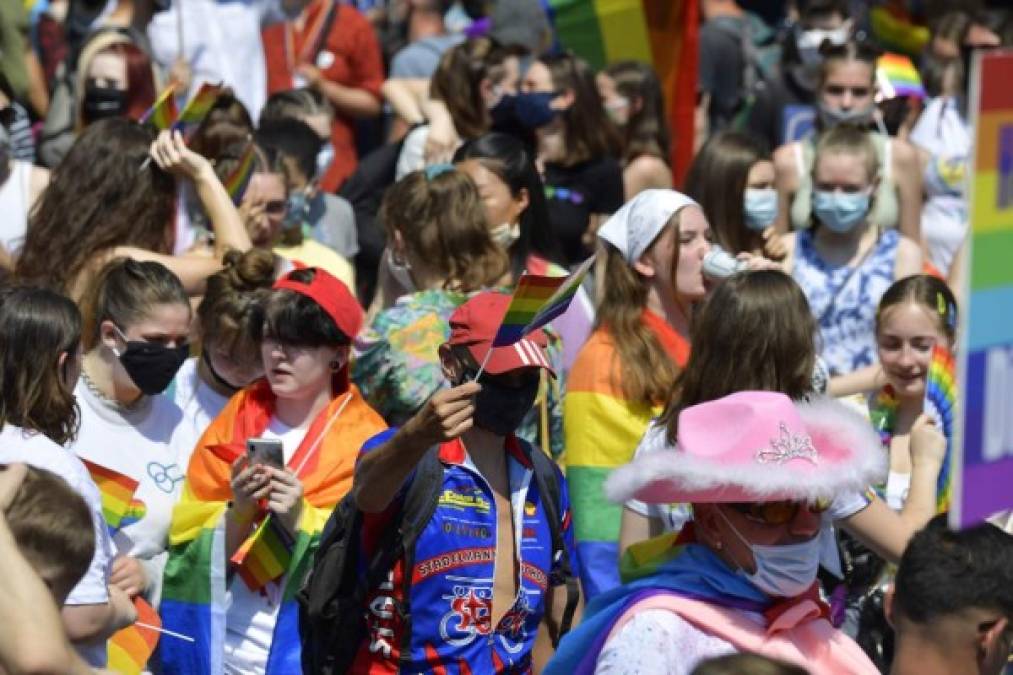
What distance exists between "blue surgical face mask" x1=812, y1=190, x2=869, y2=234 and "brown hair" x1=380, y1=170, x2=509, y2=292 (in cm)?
155

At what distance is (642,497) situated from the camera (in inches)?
170

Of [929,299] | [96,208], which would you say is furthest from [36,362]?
[929,299]

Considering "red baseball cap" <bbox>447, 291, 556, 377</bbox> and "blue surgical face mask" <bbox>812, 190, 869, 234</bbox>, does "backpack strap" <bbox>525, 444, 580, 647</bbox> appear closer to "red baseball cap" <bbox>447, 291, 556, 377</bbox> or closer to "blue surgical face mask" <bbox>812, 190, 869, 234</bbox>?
"red baseball cap" <bbox>447, 291, 556, 377</bbox>

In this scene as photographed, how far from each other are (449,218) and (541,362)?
5.97ft

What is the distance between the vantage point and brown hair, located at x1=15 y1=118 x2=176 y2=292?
679cm

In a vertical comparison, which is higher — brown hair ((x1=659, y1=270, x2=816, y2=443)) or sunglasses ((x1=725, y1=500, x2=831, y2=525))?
sunglasses ((x1=725, y1=500, x2=831, y2=525))

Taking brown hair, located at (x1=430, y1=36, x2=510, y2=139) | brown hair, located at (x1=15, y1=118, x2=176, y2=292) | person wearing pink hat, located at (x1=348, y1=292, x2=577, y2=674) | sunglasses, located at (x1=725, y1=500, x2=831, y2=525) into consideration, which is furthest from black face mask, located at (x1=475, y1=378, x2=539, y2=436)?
brown hair, located at (x1=430, y1=36, x2=510, y2=139)

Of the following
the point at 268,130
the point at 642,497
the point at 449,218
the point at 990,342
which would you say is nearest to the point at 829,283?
the point at 449,218

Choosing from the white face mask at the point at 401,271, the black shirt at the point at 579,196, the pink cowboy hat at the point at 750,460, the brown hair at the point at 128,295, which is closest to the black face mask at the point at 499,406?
the pink cowboy hat at the point at 750,460

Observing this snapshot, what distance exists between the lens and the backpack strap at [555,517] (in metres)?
5.17

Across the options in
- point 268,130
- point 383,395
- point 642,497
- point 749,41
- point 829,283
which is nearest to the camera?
point 642,497

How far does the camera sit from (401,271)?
23.0 feet

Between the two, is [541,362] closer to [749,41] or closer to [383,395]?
[383,395]

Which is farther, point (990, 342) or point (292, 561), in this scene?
point (292, 561)
